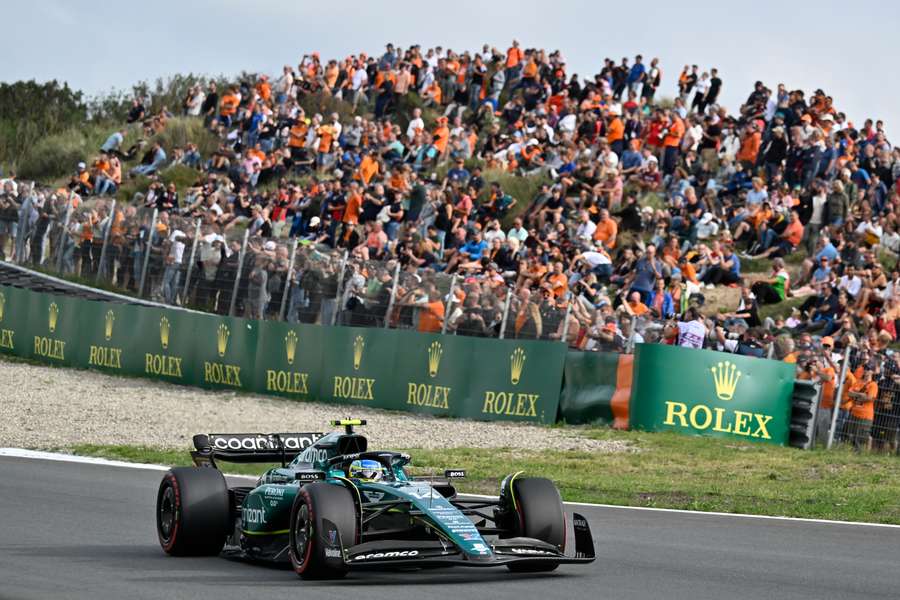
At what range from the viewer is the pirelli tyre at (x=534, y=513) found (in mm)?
9648

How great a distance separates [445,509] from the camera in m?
9.19

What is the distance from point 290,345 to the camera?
80.7ft

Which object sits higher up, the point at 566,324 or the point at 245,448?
the point at 566,324

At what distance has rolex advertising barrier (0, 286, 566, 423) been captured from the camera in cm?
2177

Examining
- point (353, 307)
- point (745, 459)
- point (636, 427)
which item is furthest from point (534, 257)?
point (745, 459)

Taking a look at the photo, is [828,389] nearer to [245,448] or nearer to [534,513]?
[245,448]

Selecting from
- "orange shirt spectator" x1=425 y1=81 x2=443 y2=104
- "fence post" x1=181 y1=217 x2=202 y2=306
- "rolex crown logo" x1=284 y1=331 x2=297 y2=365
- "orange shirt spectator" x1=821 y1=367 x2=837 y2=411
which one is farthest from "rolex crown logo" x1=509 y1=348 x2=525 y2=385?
"orange shirt spectator" x1=425 y1=81 x2=443 y2=104

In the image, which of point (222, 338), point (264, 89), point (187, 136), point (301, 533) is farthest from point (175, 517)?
point (187, 136)

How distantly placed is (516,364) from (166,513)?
11310 mm

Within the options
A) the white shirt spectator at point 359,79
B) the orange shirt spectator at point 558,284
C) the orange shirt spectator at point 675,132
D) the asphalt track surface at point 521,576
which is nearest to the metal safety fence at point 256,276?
the orange shirt spectator at point 558,284

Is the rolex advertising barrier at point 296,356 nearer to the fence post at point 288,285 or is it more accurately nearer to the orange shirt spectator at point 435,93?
the fence post at point 288,285

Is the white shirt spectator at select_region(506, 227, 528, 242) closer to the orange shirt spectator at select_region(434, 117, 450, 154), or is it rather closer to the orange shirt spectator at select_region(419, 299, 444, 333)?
the orange shirt spectator at select_region(419, 299, 444, 333)

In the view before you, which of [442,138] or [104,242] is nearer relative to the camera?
[104,242]

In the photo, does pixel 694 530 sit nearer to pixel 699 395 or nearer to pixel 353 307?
pixel 699 395
